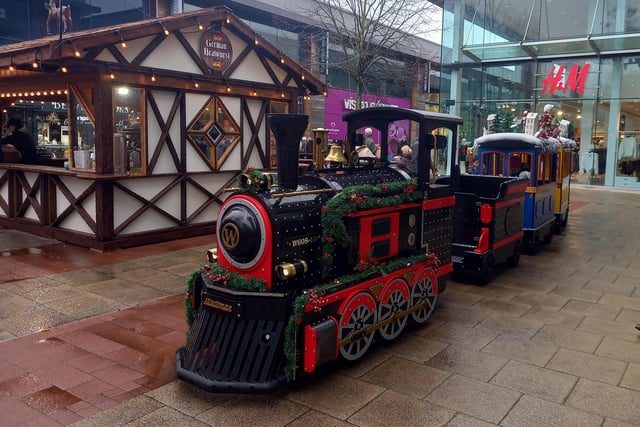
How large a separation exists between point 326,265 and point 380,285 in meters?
0.68

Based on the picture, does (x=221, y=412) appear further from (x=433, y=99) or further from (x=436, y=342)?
(x=433, y=99)

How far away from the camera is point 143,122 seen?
32.2ft

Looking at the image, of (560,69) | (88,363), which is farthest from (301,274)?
(560,69)

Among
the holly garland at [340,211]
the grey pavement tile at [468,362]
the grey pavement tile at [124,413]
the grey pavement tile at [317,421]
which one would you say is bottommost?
the grey pavement tile at [124,413]

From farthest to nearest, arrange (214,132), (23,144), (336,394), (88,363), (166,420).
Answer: (23,144)
(214,132)
(88,363)
(336,394)
(166,420)

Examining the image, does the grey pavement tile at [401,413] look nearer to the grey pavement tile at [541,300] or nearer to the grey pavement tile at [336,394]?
the grey pavement tile at [336,394]

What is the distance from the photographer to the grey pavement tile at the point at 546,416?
399 centimetres

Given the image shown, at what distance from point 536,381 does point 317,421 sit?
2011mm

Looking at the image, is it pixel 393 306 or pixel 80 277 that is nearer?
pixel 393 306

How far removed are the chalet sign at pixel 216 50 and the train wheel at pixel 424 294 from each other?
6820mm

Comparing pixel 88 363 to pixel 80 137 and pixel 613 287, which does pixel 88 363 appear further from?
pixel 613 287

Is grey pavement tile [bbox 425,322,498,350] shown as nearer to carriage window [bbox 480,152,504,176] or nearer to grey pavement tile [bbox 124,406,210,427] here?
grey pavement tile [bbox 124,406,210,427]

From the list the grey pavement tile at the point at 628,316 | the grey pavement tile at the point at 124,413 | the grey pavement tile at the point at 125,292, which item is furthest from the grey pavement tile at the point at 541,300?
the grey pavement tile at the point at 124,413

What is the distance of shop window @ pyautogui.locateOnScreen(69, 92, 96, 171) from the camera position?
31.7 ft
